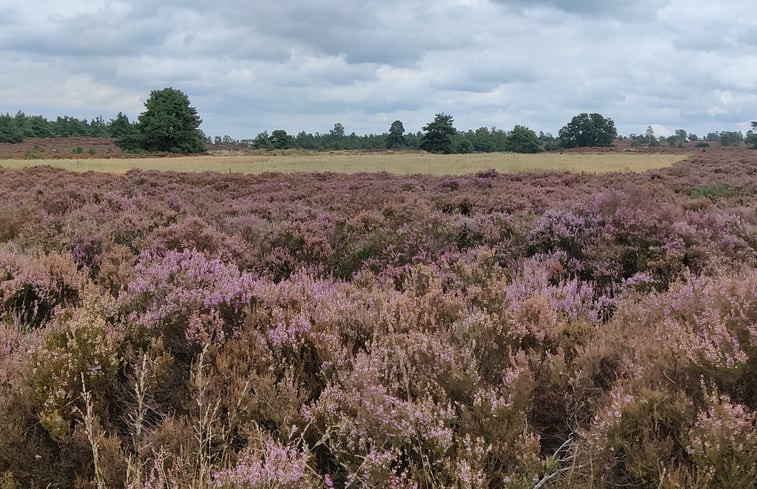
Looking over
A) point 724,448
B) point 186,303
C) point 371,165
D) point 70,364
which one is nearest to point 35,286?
point 186,303

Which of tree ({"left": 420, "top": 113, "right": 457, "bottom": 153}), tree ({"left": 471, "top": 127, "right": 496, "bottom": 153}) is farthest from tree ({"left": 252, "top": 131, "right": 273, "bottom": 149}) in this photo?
tree ({"left": 471, "top": 127, "right": 496, "bottom": 153})

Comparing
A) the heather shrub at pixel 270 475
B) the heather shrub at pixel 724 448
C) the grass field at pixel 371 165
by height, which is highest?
the grass field at pixel 371 165

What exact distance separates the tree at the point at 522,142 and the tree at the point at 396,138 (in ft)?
88.9

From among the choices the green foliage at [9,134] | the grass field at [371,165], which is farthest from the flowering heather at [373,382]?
the green foliage at [9,134]

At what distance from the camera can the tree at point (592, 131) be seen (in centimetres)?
11012

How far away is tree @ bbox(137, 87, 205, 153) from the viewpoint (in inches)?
2805

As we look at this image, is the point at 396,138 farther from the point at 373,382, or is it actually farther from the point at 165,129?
the point at 373,382

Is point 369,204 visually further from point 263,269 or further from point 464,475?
point 464,475

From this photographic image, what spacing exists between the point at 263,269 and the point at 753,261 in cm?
567

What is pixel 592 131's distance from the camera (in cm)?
11019

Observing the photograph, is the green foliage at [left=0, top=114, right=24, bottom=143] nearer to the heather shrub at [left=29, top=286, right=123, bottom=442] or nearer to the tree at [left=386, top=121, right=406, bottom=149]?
the tree at [left=386, top=121, right=406, bottom=149]

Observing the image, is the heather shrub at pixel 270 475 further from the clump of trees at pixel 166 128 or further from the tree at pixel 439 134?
the tree at pixel 439 134

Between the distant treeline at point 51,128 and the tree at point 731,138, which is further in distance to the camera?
the tree at point 731,138

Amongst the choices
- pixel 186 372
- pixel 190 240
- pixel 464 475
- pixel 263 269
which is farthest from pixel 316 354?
pixel 190 240
